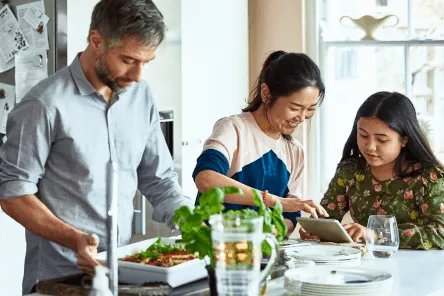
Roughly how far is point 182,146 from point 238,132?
1290 mm

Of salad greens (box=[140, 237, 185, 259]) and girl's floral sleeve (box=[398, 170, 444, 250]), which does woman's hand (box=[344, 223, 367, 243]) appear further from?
salad greens (box=[140, 237, 185, 259])

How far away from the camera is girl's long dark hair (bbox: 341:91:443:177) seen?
2994 millimetres

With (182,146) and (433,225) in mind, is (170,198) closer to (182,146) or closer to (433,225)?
(433,225)

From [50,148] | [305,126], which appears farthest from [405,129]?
[305,126]

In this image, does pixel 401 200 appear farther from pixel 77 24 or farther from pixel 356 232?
pixel 77 24

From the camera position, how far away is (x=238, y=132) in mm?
2912

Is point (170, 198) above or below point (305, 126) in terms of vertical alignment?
below

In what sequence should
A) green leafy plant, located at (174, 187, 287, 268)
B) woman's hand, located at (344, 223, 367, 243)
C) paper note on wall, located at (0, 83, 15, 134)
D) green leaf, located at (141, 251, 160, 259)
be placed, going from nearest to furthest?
green leafy plant, located at (174, 187, 287, 268) → green leaf, located at (141, 251, 160, 259) → woman's hand, located at (344, 223, 367, 243) → paper note on wall, located at (0, 83, 15, 134)

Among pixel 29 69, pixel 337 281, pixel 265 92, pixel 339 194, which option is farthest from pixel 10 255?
pixel 337 281

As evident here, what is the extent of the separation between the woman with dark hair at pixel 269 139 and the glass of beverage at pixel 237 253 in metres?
1.14

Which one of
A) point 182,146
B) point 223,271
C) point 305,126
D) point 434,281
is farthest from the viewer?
point 305,126

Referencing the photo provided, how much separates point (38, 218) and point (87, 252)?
0.32 meters

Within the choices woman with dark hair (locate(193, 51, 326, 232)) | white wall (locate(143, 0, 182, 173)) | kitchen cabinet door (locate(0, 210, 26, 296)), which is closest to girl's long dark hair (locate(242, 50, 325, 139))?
woman with dark hair (locate(193, 51, 326, 232))

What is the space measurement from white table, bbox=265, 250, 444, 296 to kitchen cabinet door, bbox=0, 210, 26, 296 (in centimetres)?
150
